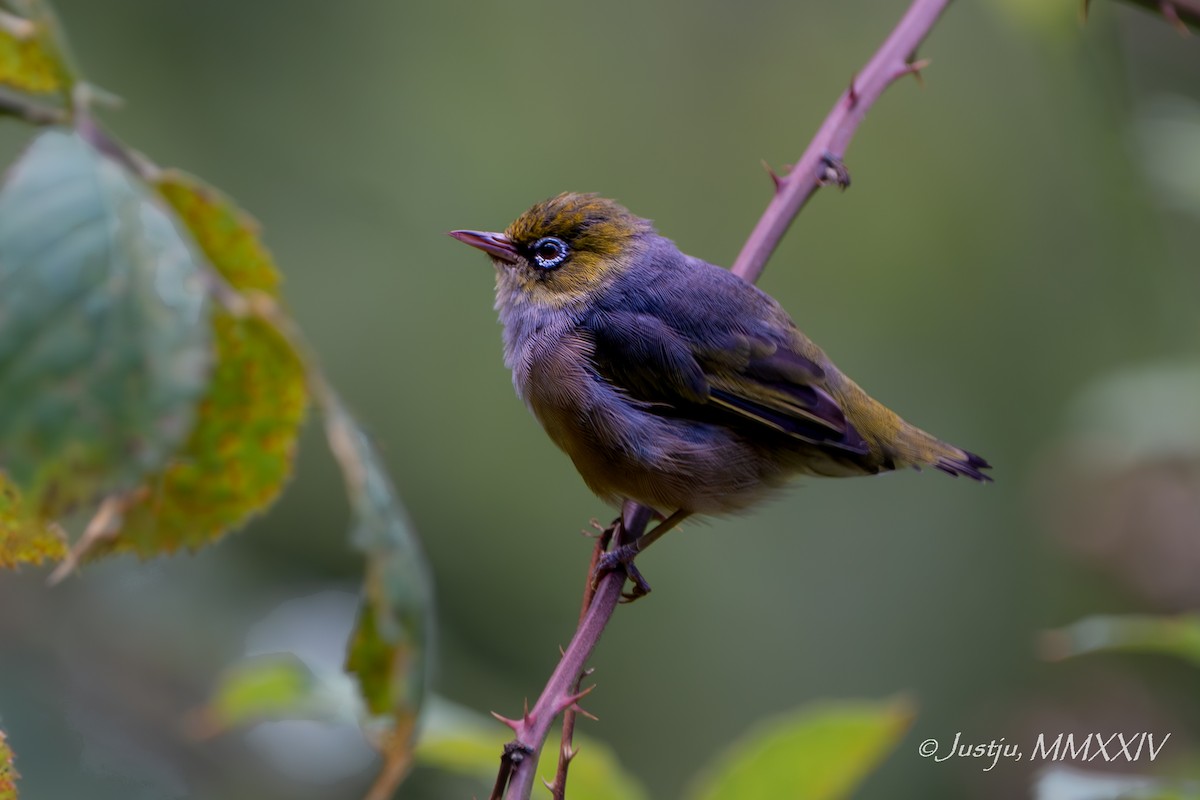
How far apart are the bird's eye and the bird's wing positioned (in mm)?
432

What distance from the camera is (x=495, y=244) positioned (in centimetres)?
414

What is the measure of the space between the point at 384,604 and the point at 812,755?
1411 millimetres

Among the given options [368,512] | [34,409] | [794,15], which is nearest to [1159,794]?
[368,512]

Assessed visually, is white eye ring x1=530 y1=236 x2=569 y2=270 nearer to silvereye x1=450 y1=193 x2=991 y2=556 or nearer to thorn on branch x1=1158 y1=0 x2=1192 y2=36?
silvereye x1=450 y1=193 x2=991 y2=556

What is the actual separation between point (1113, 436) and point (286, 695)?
3.70 m

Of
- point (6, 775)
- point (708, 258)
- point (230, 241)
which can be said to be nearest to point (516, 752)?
point (6, 775)

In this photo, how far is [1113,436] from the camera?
485 centimetres

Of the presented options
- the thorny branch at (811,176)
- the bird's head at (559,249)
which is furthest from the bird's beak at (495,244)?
the thorny branch at (811,176)

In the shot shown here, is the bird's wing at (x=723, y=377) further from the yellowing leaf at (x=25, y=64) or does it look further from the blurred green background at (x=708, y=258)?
the yellowing leaf at (x=25, y=64)

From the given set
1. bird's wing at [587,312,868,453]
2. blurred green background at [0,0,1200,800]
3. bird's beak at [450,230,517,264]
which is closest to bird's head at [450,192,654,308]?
bird's beak at [450,230,517,264]

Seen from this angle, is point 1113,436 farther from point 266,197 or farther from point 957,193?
point 266,197

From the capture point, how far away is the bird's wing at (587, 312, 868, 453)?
375 centimetres

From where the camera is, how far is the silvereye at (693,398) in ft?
12.1

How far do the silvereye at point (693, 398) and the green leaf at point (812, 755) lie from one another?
1.24m
